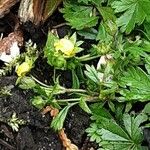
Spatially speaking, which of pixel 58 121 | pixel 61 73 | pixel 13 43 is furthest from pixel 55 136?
pixel 13 43

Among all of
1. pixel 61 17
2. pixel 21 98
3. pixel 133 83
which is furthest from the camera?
pixel 61 17

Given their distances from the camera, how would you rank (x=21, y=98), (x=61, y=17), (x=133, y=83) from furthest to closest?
(x=61, y=17)
(x=21, y=98)
(x=133, y=83)

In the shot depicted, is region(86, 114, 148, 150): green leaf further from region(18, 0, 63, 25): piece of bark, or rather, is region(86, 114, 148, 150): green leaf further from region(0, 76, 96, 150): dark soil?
region(18, 0, 63, 25): piece of bark

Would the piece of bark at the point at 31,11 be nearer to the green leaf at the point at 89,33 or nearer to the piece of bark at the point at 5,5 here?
the piece of bark at the point at 5,5

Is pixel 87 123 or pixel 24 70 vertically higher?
pixel 24 70

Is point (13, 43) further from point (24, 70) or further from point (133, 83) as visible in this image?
point (133, 83)

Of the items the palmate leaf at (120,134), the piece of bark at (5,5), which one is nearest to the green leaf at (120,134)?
the palmate leaf at (120,134)

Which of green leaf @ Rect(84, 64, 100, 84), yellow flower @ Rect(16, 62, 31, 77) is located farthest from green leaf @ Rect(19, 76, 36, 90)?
green leaf @ Rect(84, 64, 100, 84)
